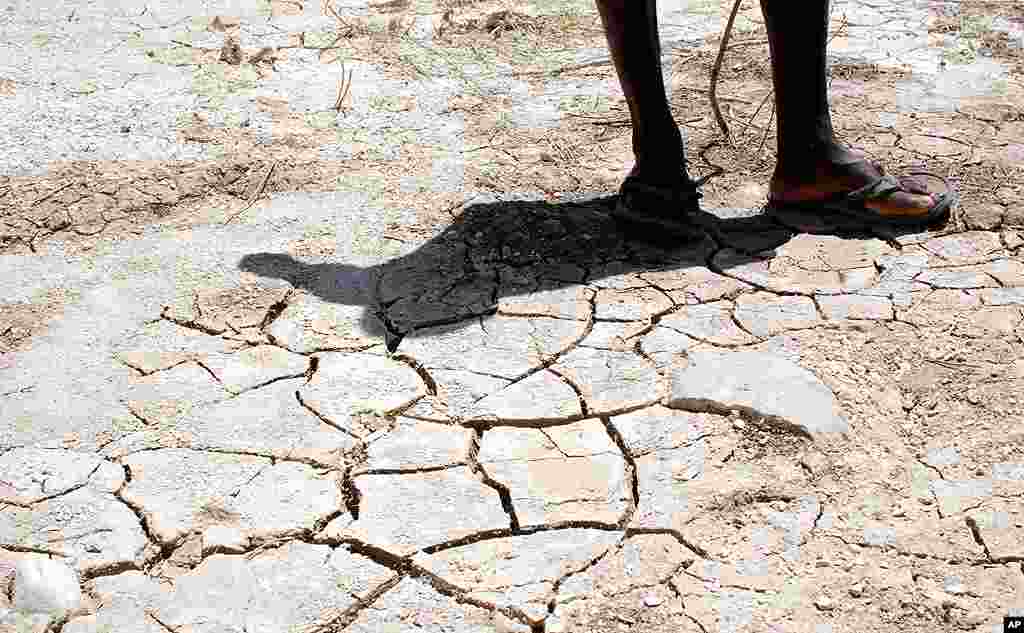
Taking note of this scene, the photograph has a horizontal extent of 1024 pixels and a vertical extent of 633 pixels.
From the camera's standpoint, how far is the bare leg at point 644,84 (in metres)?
2.96

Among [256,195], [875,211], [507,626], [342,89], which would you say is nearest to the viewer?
[507,626]

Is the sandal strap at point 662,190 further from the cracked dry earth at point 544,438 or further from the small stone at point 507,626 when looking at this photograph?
the small stone at point 507,626

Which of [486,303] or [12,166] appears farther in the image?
[12,166]

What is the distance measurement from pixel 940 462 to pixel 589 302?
2.87 ft

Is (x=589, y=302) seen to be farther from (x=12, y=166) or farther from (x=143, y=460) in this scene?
(x=12, y=166)

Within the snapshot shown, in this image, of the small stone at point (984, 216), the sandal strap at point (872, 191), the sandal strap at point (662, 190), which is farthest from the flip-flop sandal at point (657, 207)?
the small stone at point (984, 216)

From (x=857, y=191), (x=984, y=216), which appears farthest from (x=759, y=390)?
(x=984, y=216)

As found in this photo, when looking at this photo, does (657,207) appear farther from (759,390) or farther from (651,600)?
(651,600)

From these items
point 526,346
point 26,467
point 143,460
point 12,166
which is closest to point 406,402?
point 526,346

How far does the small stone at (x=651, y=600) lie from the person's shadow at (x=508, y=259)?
3.13 feet

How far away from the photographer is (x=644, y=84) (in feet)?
9.91

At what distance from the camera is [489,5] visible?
16.5ft

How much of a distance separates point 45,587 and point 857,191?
206 cm

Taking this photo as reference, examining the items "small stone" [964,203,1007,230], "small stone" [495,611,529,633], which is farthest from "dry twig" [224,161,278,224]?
"small stone" [964,203,1007,230]
